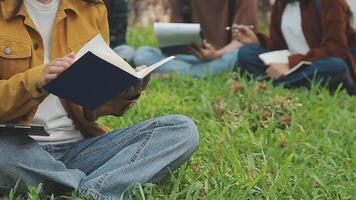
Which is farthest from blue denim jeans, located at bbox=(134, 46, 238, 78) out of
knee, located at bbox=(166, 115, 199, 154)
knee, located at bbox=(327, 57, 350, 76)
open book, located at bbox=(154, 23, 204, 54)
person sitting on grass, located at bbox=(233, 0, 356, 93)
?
knee, located at bbox=(166, 115, 199, 154)

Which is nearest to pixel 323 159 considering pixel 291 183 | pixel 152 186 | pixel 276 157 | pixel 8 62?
pixel 276 157

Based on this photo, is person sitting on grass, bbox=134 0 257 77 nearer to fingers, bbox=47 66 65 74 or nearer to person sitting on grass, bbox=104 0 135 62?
person sitting on grass, bbox=104 0 135 62

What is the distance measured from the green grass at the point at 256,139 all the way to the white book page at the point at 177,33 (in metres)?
0.22

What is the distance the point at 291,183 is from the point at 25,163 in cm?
92

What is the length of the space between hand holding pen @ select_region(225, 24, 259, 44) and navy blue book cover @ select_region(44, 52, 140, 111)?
8.40 ft

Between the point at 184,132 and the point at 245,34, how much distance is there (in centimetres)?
237

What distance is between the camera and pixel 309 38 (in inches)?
172

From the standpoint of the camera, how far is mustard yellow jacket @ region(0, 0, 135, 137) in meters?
2.23

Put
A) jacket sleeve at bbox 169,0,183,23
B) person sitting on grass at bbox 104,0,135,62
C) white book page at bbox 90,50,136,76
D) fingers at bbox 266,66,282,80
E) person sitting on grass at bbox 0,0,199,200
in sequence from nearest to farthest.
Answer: white book page at bbox 90,50,136,76 < person sitting on grass at bbox 0,0,199,200 < fingers at bbox 266,66,282,80 < person sitting on grass at bbox 104,0,135,62 < jacket sleeve at bbox 169,0,183,23

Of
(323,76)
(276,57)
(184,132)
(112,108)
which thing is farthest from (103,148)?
(276,57)

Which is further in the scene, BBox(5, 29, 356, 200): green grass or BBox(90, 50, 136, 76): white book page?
BBox(5, 29, 356, 200): green grass

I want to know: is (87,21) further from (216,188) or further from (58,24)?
(216,188)

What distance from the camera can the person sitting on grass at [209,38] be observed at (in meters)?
4.67

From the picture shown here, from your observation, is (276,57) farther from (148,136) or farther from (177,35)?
(148,136)
